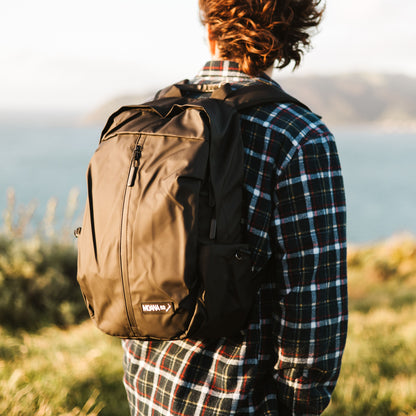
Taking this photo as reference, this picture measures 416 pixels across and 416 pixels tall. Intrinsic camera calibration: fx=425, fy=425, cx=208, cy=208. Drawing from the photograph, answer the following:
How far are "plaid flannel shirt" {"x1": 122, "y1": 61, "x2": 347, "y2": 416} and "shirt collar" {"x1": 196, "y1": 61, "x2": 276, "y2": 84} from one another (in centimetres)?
4

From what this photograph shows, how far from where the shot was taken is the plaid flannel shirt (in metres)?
1.21

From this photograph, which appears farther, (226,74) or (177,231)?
(226,74)

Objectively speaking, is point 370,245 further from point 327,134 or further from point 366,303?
point 327,134

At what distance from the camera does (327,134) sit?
121cm

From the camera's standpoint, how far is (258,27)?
4.35 ft

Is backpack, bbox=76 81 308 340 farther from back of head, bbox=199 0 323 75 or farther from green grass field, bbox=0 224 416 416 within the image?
green grass field, bbox=0 224 416 416

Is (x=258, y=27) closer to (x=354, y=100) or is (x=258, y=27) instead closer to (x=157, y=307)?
(x=157, y=307)

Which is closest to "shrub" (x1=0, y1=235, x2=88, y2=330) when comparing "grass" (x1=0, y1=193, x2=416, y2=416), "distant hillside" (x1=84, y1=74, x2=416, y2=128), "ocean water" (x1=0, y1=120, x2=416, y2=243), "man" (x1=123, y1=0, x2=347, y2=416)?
"grass" (x1=0, y1=193, x2=416, y2=416)

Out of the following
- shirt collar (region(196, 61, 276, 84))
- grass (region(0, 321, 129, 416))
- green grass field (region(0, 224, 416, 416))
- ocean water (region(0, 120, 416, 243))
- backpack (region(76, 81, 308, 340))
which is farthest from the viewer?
ocean water (region(0, 120, 416, 243))

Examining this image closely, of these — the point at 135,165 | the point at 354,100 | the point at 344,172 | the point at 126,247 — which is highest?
the point at 354,100

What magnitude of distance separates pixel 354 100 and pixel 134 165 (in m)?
145

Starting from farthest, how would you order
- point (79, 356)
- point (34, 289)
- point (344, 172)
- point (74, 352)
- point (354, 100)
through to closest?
1. point (354, 100)
2. point (344, 172)
3. point (34, 289)
4. point (74, 352)
5. point (79, 356)

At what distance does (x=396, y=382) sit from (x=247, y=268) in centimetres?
278

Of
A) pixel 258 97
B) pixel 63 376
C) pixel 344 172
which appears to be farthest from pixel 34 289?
pixel 344 172
